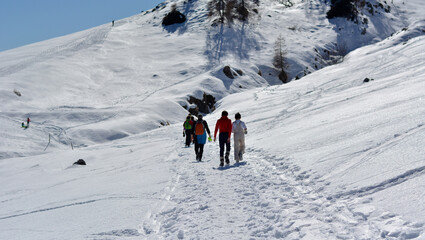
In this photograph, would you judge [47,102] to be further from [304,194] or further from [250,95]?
[304,194]

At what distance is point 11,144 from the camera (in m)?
24.0

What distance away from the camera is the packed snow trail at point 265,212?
15.8ft

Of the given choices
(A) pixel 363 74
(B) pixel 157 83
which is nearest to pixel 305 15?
(B) pixel 157 83

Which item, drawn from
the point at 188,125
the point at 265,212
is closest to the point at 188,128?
the point at 188,125

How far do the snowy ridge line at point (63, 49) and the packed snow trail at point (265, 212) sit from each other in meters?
39.7

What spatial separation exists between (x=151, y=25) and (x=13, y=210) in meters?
68.8

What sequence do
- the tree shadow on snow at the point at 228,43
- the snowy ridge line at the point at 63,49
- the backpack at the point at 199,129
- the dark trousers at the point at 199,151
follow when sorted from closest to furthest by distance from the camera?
1. the dark trousers at the point at 199,151
2. the backpack at the point at 199,129
3. the snowy ridge line at the point at 63,49
4. the tree shadow on snow at the point at 228,43

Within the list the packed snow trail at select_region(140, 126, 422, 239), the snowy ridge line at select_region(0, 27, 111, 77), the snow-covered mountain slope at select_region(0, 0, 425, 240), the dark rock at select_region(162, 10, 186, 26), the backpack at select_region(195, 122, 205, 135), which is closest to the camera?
the packed snow trail at select_region(140, 126, 422, 239)

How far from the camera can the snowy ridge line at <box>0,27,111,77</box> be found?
42.0 metres

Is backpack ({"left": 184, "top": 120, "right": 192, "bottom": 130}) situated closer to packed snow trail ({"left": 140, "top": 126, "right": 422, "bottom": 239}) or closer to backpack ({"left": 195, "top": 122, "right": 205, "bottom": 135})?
backpack ({"left": 195, "top": 122, "right": 205, "bottom": 135})

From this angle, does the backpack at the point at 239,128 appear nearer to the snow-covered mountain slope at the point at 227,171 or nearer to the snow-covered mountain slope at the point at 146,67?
the snow-covered mountain slope at the point at 227,171

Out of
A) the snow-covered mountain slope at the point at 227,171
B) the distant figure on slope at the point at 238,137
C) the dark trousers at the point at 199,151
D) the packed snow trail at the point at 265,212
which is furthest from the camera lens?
the dark trousers at the point at 199,151

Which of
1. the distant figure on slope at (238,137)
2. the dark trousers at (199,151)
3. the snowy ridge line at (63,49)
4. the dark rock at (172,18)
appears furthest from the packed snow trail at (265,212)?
the dark rock at (172,18)

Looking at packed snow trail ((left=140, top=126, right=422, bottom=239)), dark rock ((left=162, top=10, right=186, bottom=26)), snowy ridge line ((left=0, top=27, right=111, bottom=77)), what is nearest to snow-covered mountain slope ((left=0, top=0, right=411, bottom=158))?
snowy ridge line ((left=0, top=27, right=111, bottom=77))
